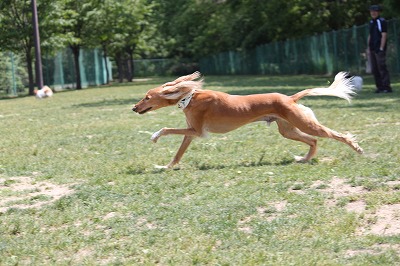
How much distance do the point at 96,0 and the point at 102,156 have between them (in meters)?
36.5

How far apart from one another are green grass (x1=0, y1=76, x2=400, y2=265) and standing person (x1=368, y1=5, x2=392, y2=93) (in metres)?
7.64

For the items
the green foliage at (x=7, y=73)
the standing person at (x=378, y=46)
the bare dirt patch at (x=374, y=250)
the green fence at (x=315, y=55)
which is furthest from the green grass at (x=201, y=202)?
the green foliage at (x=7, y=73)

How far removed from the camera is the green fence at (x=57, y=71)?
39344 millimetres

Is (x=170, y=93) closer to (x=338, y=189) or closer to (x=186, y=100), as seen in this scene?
(x=186, y=100)

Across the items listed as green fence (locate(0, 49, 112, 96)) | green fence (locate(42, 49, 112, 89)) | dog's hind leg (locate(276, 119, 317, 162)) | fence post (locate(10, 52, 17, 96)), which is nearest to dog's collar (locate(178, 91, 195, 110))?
dog's hind leg (locate(276, 119, 317, 162))

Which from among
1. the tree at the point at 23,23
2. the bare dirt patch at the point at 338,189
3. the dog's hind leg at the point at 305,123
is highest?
the tree at the point at 23,23

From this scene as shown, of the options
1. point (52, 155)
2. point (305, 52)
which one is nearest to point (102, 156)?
point (52, 155)

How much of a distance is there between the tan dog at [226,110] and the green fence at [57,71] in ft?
100

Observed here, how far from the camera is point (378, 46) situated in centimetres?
2000

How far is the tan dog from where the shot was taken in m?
9.02

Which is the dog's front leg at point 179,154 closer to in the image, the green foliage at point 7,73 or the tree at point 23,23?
the tree at point 23,23

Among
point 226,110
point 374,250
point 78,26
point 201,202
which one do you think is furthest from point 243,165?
point 78,26

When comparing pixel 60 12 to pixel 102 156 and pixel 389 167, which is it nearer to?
pixel 102 156

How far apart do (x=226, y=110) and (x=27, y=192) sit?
269cm
